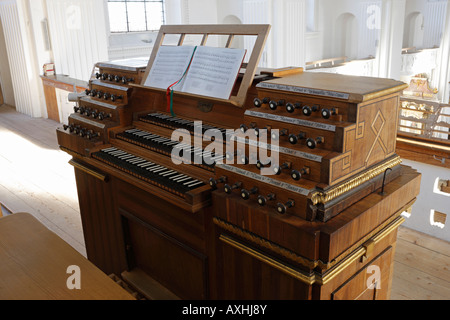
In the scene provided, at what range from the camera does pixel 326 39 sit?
526 inches

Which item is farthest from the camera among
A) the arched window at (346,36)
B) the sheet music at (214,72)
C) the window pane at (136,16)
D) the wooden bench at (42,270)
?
the arched window at (346,36)

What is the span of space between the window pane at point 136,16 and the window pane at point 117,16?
131 mm

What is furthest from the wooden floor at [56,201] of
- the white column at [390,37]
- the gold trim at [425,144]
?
the white column at [390,37]

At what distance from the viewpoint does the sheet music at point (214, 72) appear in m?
2.13

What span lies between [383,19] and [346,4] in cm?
120

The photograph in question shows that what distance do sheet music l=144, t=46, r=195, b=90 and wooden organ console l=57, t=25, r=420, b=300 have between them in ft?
Answer: 0.25

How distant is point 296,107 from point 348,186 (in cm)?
37

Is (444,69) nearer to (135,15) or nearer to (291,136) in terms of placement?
(135,15)

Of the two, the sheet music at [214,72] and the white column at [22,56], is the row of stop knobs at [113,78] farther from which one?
the white column at [22,56]

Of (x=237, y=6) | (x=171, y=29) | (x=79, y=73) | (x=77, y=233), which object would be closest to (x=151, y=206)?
(x=171, y=29)

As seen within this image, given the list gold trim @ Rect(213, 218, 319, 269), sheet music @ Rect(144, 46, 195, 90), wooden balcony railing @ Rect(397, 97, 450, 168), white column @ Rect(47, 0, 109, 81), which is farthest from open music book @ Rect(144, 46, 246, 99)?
white column @ Rect(47, 0, 109, 81)
